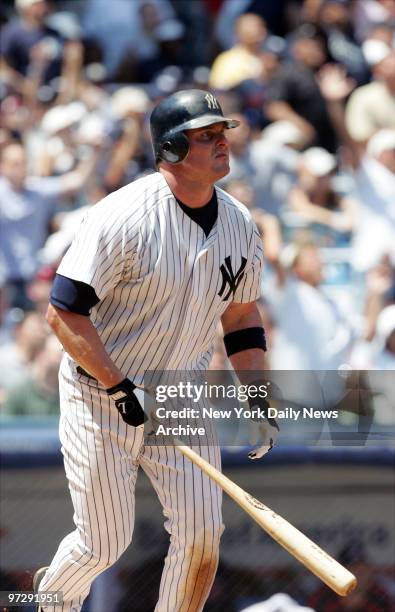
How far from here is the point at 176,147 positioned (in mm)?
4203

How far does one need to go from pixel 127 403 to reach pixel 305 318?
3.37 metres

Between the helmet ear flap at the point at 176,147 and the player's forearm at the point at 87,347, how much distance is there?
0.63 metres

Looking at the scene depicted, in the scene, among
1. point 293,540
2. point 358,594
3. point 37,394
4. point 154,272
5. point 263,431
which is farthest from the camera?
point 37,394

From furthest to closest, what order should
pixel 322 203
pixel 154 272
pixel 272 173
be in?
pixel 272 173
pixel 322 203
pixel 154 272

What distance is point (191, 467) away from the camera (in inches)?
171

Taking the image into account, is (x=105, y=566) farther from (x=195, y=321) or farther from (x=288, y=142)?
(x=288, y=142)

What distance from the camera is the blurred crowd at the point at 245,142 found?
287 inches

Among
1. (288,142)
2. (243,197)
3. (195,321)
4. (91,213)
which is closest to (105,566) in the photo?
(195,321)

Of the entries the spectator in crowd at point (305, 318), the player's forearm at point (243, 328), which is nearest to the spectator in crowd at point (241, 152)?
the spectator in crowd at point (305, 318)

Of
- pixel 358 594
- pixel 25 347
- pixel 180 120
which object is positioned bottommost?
pixel 358 594

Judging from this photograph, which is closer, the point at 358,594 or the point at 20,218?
the point at 358,594

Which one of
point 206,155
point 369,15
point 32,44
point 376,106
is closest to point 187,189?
point 206,155

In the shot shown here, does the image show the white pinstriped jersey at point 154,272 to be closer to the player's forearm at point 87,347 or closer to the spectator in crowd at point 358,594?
the player's forearm at point 87,347

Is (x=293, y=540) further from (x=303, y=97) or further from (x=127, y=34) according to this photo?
(x=127, y=34)
